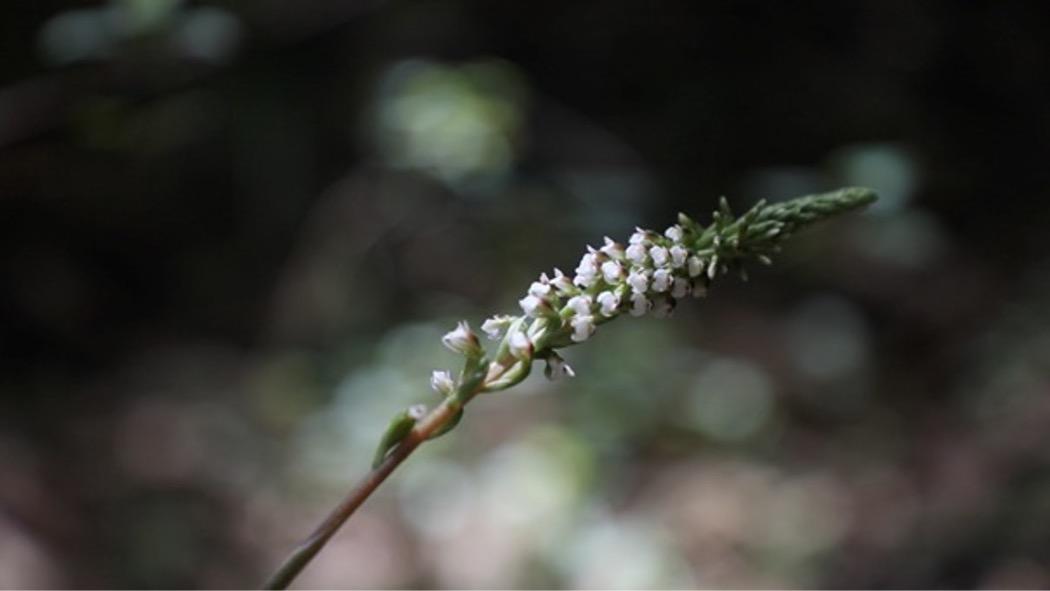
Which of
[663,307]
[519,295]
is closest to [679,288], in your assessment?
[663,307]

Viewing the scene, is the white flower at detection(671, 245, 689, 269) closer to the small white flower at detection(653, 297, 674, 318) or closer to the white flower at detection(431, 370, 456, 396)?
the small white flower at detection(653, 297, 674, 318)

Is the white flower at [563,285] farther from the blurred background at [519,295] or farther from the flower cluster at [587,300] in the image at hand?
the blurred background at [519,295]

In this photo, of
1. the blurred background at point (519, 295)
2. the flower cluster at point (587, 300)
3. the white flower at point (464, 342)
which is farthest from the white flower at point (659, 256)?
the blurred background at point (519, 295)

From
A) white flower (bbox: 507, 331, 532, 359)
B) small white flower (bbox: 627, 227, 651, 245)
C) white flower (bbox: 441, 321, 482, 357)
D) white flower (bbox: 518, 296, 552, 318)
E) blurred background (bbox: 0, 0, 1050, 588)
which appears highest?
small white flower (bbox: 627, 227, 651, 245)

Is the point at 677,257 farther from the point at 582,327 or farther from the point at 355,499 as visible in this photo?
the point at 355,499

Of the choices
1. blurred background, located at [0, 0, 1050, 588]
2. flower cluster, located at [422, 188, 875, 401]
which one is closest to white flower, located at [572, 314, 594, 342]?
flower cluster, located at [422, 188, 875, 401]

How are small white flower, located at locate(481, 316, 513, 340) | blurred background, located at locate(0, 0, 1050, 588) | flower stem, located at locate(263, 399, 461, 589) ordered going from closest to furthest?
flower stem, located at locate(263, 399, 461, 589)
small white flower, located at locate(481, 316, 513, 340)
blurred background, located at locate(0, 0, 1050, 588)
